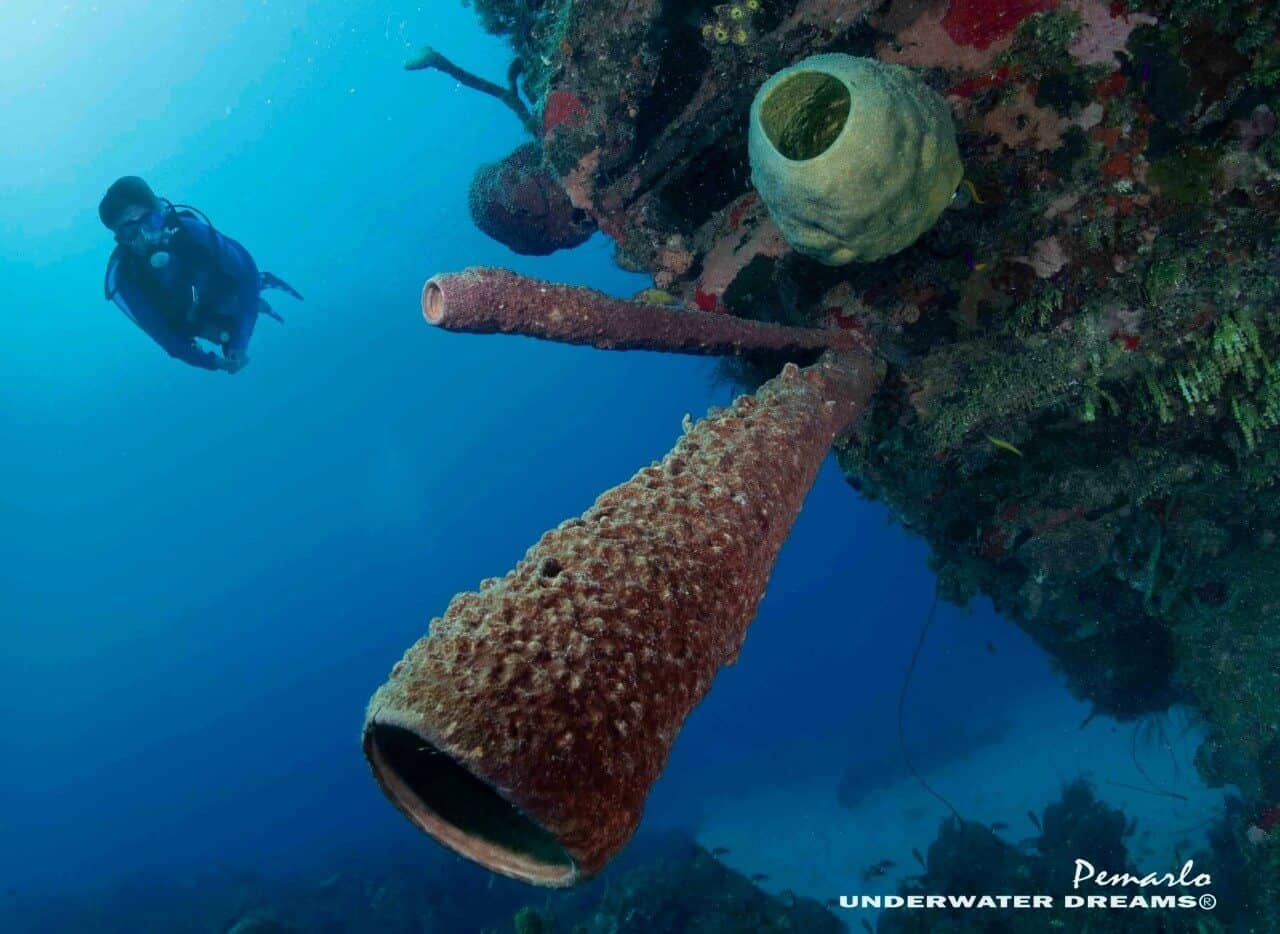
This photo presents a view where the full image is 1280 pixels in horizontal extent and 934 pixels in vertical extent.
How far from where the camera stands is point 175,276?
10086 mm

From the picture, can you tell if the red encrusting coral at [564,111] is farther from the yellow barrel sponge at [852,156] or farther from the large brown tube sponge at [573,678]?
the large brown tube sponge at [573,678]

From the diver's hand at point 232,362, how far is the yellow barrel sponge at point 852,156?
9.96 meters

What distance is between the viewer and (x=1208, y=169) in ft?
10.8

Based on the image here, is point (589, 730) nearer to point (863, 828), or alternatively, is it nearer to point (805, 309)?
point (805, 309)

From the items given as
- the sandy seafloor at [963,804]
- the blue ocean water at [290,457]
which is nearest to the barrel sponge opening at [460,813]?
the sandy seafloor at [963,804]

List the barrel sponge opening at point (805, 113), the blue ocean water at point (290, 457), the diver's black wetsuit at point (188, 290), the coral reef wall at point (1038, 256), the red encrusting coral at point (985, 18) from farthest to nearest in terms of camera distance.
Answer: the blue ocean water at point (290, 457)
the diver's black wetsuit at point (188, 290)
the red encrusting coral at point (985, 18)
the coral reef wall at point (1038, 256)
the barrel sponge opening at point (805, 113)

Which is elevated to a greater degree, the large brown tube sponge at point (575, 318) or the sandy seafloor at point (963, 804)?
the large brown tube sponge at point (575, 318)

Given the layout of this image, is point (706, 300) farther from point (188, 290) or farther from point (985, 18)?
point (188, 290)

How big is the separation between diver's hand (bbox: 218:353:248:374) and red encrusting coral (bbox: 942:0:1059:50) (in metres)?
10.4

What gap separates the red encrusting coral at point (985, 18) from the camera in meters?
3.53

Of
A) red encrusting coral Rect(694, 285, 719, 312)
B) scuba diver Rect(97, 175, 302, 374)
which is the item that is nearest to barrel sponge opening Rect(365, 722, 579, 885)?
red encrusting coral Rect(694, 285, 719, 312)

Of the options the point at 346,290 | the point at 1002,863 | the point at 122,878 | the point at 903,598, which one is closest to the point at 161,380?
the point at 346,290

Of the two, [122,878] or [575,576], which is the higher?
[575,576]

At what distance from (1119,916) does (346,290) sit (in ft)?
304
